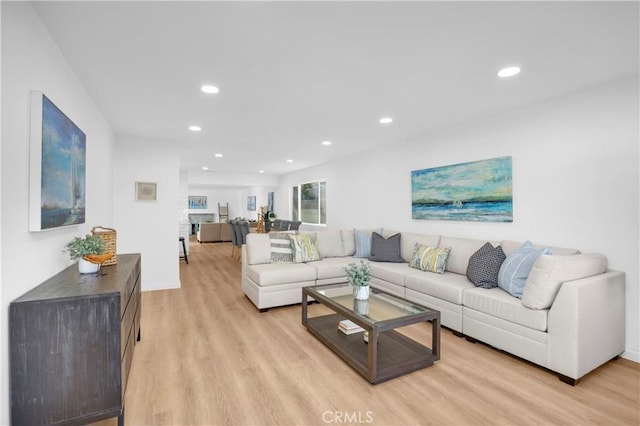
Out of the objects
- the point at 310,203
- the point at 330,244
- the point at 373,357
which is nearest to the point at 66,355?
the point at 373,357

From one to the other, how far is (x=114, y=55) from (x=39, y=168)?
0.99 m

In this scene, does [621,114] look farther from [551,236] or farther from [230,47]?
[230,47]

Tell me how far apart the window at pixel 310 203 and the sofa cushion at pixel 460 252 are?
152 inches

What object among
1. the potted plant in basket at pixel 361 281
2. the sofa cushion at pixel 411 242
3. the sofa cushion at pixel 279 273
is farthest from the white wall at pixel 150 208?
the sofa cushion at pixel 411 242

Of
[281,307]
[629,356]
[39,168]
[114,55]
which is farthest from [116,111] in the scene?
[629,356]

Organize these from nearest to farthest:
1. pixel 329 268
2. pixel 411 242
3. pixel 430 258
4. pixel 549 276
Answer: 1. pixel 549 276
2. pixel 430 258
3. pixel 329 268
4. pixel 411 242

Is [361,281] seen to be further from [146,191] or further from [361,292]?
[146,191]

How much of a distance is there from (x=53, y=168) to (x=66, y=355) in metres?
1.09

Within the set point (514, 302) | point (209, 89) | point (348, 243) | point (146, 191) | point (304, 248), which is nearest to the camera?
point (514, 302)

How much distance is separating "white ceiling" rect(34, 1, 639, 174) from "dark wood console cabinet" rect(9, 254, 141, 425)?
1542 mm

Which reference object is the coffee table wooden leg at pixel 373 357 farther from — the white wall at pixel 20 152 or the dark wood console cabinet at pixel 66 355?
the white wall at pixel 20 152

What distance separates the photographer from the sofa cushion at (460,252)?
356 centimetres

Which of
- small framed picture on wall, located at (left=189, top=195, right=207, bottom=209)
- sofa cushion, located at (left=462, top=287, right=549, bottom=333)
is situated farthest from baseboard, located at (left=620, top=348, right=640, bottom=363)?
→ small framed picture on wall, located at (left=189, top=195, right=207, bottom=209)

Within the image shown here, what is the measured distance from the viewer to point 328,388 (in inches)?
86.1
